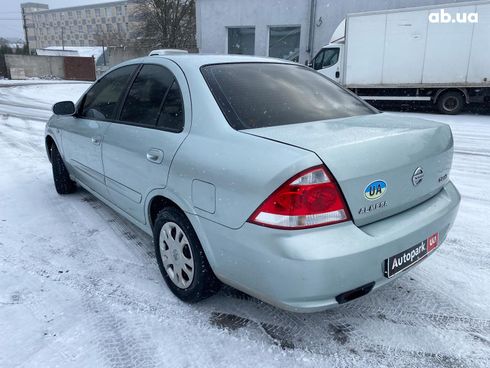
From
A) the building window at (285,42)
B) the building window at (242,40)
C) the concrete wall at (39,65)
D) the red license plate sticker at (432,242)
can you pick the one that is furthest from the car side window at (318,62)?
the concrete wall at (39,65)

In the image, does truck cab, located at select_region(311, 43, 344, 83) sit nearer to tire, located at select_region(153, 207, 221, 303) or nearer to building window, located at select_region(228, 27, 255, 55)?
building window, located at select_region(228, 27, 255, 55)

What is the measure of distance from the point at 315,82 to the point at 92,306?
7.32 ft

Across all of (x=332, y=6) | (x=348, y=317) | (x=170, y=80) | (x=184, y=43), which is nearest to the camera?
(x=348, y=317)

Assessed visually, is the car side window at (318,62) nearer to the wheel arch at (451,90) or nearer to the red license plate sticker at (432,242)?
the wheel arch at (451,90)

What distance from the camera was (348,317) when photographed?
240 cm

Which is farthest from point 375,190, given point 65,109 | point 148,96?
point 65,109

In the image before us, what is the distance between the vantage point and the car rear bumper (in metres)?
1.78

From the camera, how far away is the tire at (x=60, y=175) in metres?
4.52

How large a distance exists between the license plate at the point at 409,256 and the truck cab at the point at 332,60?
12.8 metres

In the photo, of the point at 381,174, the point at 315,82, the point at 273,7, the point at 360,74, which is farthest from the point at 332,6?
the point at 381,174

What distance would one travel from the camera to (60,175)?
4531 millimetres

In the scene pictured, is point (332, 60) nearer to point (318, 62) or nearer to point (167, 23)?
point (318, 62)

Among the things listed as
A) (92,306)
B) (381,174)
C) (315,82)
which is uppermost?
(315,82)

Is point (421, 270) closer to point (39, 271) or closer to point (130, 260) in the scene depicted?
point (130, 260)
